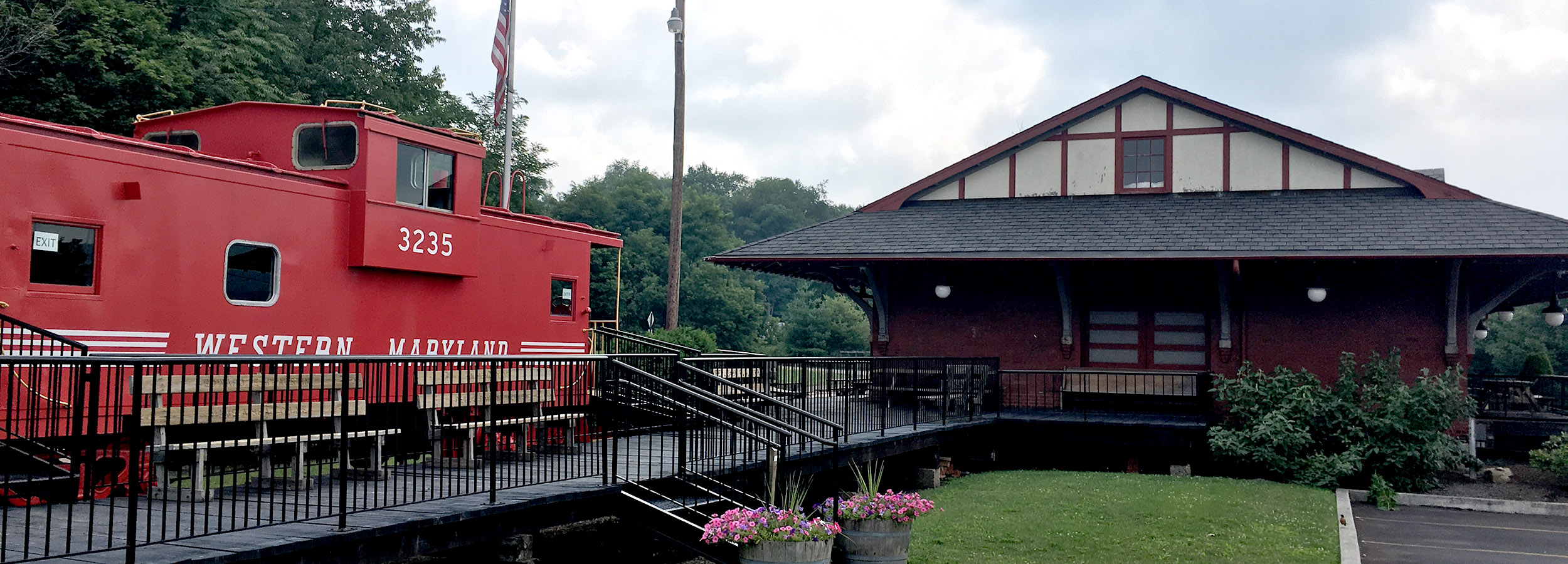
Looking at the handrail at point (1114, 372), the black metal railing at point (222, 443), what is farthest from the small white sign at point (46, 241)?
the handrail at point (1114, 372)

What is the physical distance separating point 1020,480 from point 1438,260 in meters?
7.34

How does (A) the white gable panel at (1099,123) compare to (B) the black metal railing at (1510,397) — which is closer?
(B) the black metal railing at (1510,397)

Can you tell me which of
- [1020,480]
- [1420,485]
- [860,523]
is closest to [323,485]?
[860,523]

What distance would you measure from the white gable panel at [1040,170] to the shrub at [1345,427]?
5139 mm

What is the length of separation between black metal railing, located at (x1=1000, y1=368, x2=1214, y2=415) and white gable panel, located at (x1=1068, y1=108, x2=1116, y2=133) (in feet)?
14.3

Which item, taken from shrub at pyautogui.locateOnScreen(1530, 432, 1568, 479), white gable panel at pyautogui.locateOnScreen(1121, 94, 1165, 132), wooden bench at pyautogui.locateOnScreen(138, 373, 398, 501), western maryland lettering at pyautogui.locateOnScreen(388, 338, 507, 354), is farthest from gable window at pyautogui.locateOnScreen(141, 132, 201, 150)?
shrub at pyautogui.locateOnScreen(1530, 432, 1568, 479)

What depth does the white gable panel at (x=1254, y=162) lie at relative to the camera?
62.5 feet

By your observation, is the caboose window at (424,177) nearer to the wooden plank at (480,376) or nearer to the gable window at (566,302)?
the wooden plank at (480,376)

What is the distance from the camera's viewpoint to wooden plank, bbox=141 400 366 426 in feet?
21.3

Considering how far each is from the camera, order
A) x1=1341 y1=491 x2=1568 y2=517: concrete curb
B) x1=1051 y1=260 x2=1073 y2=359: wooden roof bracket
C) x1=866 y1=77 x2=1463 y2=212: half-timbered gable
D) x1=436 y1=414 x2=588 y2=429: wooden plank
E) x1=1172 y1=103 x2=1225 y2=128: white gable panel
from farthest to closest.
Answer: x1=1172 y1=103 x2=1225 y2=128: white gable panel < x1=866 y1=77 x2=1463 y2=212: half-timbered gable < x1=1051 y1=260 x2=1073 y2=359: wooden roof bracket < x1=1341 y1=491 x2=1568 y2=517: concrete curb < x1=436 y1=414 x2=588 y2=429: wooden plank

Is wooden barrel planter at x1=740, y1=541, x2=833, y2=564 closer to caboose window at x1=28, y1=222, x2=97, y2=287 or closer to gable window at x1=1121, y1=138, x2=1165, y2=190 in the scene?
caboose window at x1=28, y1=222, x2=97, y2=287

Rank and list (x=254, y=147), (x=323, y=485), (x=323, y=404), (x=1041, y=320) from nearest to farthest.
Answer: (x=323, y=404) < (x=323, y=485) < (x=254, y=147) < (x=1041, y=320)

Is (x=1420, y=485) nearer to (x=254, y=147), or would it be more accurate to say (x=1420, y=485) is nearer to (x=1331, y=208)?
(x=1331, y=208)

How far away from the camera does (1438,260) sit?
54.1ft
